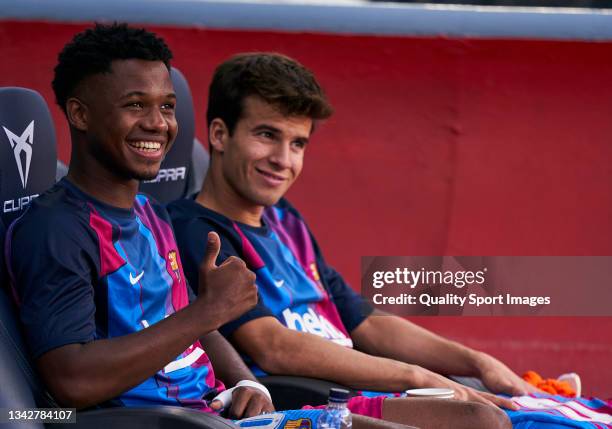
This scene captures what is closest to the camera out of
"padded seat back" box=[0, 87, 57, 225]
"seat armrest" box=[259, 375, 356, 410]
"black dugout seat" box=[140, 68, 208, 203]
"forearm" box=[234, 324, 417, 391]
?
"padded seat back" box=[0, 87, 57, 225]

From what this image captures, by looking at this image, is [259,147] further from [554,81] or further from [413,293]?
[554,81]

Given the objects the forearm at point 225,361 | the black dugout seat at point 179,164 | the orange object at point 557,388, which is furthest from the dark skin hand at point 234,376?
the orange object at point 557,388

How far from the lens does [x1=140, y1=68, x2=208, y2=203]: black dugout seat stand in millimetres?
3932

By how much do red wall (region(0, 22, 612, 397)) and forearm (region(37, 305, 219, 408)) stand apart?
2.84 metres

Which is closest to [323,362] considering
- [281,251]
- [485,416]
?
[281,251]

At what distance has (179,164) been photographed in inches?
158

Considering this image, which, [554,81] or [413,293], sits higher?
[554,81]

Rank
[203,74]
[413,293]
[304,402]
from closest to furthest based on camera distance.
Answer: [304,402] < [413,293] < [203,74]

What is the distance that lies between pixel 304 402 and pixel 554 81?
271 cm

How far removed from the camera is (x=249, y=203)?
374 cm

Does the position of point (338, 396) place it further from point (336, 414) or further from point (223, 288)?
point (223, 288)

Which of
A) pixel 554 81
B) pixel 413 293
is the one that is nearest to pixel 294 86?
pixel 413 293

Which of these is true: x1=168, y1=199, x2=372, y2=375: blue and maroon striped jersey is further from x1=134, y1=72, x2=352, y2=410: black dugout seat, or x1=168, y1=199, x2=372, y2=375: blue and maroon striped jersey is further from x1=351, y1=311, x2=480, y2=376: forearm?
x1=134, y1=72, x2=352, y2=410: black dugout seat

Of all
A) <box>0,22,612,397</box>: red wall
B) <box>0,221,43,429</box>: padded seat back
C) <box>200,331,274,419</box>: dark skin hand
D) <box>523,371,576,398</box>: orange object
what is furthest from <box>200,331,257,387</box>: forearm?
<box>0,22,612,397</box>: red wall
